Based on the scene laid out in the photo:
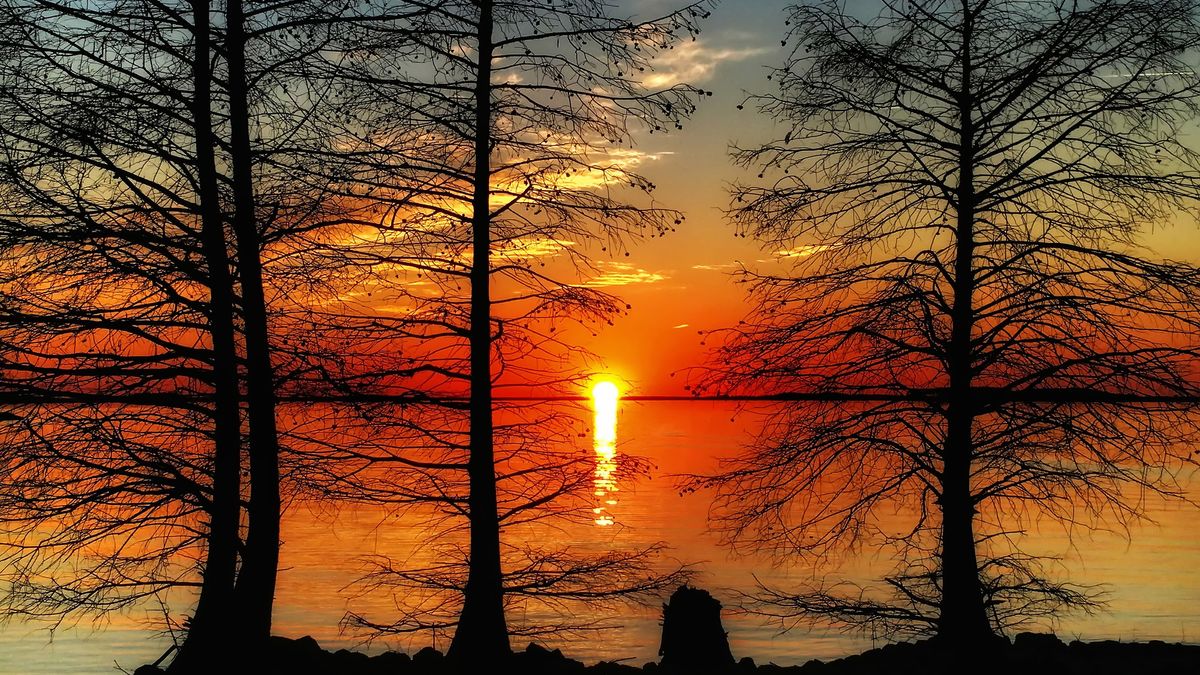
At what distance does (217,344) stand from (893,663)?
9.36m

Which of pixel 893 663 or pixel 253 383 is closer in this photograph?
pixel 253 383

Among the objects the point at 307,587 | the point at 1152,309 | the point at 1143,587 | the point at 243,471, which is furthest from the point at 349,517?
the point at 1152,309

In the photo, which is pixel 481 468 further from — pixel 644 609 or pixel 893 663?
pixel 644 609

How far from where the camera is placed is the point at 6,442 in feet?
34.9

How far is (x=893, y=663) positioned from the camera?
43.0 feet

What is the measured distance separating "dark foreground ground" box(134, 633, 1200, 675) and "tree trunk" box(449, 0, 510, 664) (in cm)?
48

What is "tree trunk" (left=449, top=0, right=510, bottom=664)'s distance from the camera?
509 inches

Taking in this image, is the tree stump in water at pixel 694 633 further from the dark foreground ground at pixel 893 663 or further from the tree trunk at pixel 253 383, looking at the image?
the tree trunk at pixel 253 383

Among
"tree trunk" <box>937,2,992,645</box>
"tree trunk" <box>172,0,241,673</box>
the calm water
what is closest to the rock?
"tree trunk" <box>937,2,992,645</box>

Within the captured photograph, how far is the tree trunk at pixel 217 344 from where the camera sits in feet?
39.1

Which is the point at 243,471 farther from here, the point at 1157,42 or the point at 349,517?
the point at 349,517

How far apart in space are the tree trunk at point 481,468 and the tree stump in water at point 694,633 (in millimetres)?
3660

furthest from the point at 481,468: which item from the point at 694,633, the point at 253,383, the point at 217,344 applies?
the point at 694,633

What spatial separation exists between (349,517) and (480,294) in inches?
1944
